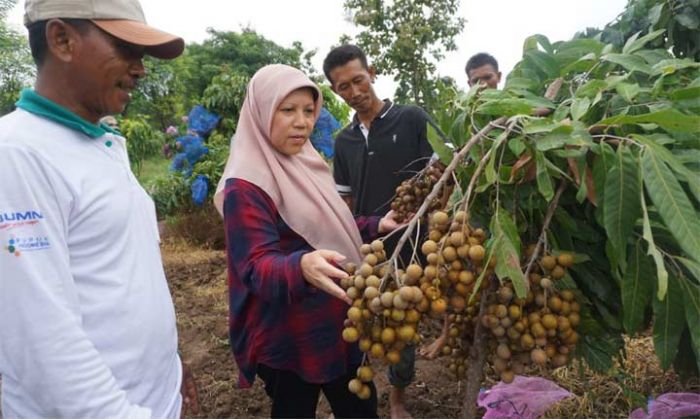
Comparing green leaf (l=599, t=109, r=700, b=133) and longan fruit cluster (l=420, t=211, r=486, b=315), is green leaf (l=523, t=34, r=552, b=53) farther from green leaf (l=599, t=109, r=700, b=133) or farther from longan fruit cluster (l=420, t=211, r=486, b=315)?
longan fruit cluster (l=420, t=211, r=486, b=315)

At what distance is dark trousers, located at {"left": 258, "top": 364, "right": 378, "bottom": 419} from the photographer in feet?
5.80

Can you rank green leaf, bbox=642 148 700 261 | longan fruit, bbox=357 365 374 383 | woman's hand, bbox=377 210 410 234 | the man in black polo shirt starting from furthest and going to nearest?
1. the man in black polo shirt
2. woman's hand, bbox=377 210 410 234
3. longan fruit, bbox=357 365 374 383
4. green leaf, bbox=642 148 700 261

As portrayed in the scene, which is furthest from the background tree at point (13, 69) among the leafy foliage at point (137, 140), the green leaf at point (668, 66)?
the green leaf at point (668, 66)

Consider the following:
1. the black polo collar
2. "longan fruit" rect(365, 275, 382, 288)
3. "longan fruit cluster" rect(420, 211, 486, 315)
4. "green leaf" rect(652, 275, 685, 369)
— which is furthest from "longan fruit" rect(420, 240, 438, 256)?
the black polo collar

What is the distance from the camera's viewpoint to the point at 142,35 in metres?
1.15

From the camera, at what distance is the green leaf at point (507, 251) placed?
964 mm

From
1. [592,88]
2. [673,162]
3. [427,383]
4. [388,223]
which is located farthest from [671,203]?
[427,383]

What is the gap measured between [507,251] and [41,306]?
87cm

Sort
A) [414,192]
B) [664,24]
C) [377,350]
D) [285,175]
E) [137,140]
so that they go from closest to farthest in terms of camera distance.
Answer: [377,350] → [414,192] → [285,175] → [664,24] → [137,140]

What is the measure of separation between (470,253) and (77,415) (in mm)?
800

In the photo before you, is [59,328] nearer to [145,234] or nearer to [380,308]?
[145,234]

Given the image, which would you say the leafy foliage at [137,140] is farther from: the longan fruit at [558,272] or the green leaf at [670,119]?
the green leaf at [670,119]

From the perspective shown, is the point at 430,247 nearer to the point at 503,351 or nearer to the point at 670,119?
the point at 503,351

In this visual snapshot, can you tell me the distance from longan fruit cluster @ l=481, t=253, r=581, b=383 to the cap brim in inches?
36.9
